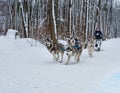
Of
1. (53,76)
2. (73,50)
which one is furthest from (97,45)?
(53,76)

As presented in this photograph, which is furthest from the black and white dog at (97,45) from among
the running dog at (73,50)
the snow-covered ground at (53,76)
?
the running dog at (73,50)

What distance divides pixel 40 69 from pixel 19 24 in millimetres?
42107

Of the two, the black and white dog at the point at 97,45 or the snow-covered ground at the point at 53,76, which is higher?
the snow-covered ground at the point at 53,76

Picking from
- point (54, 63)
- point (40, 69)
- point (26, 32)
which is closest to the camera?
point (40, 69)

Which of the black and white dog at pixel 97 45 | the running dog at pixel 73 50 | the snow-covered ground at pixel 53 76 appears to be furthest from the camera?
the black and white dog at pixel 97 45

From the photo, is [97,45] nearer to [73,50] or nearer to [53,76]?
[73,50]

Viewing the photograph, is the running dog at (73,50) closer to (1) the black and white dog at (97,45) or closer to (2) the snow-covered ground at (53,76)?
(2) the snow-covered ground at (53,76)

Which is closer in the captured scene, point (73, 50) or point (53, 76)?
point (53, 76)

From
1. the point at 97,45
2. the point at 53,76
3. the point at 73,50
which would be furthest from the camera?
the point at 97,45

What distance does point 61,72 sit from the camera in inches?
550

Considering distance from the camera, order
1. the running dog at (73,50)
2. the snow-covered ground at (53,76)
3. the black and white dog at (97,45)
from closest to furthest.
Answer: the snow-covered ground at (53,76)
the running dog at (73,50)
the black and white dog at (97,45)

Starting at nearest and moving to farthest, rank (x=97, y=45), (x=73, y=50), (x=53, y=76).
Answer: (x=53, y=76), (x=73, y=50), (x=97, y=45)

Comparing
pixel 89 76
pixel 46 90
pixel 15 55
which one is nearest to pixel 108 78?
pixel 89 76

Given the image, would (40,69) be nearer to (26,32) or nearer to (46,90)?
(46,90)
